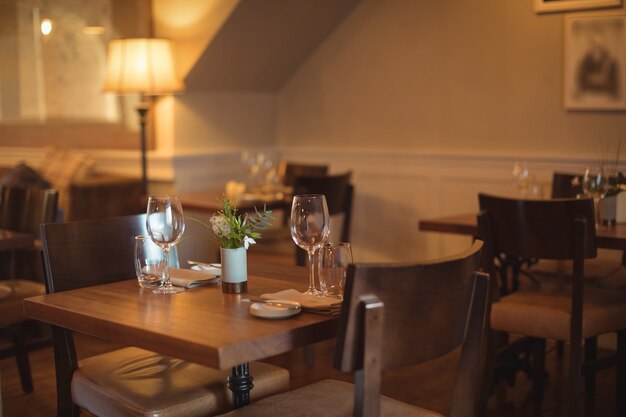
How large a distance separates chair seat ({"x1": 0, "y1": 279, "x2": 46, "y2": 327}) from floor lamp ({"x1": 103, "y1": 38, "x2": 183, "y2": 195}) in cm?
155

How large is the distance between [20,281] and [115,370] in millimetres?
1593

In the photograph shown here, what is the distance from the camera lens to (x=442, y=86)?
501 centimetres

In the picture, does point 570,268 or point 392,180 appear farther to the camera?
point 392,180

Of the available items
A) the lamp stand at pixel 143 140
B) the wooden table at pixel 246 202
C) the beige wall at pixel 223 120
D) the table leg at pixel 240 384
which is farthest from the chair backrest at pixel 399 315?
the beige wall at pixel 223 120

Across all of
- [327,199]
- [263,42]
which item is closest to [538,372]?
[327,199]

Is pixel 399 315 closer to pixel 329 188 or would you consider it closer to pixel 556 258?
pixel 556 258

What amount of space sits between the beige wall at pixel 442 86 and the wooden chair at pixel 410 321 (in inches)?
110

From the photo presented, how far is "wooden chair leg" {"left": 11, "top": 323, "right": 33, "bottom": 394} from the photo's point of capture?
352 cm

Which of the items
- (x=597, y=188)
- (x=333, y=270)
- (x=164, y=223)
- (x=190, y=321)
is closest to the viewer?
(x=190, y=321)

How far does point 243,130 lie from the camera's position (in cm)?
576

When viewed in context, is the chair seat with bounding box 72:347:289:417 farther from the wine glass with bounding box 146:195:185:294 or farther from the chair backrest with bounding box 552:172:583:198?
the chair backrest with bounding box 552:172:583:198

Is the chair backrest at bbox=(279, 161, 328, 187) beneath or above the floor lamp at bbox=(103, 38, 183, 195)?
beneath

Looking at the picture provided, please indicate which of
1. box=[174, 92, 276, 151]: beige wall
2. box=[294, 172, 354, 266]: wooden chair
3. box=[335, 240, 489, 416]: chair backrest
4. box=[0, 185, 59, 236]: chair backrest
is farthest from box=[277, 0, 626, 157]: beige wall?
box=[335, 240, 489, 416]: chair backrest

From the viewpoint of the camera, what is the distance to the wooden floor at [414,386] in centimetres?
342
